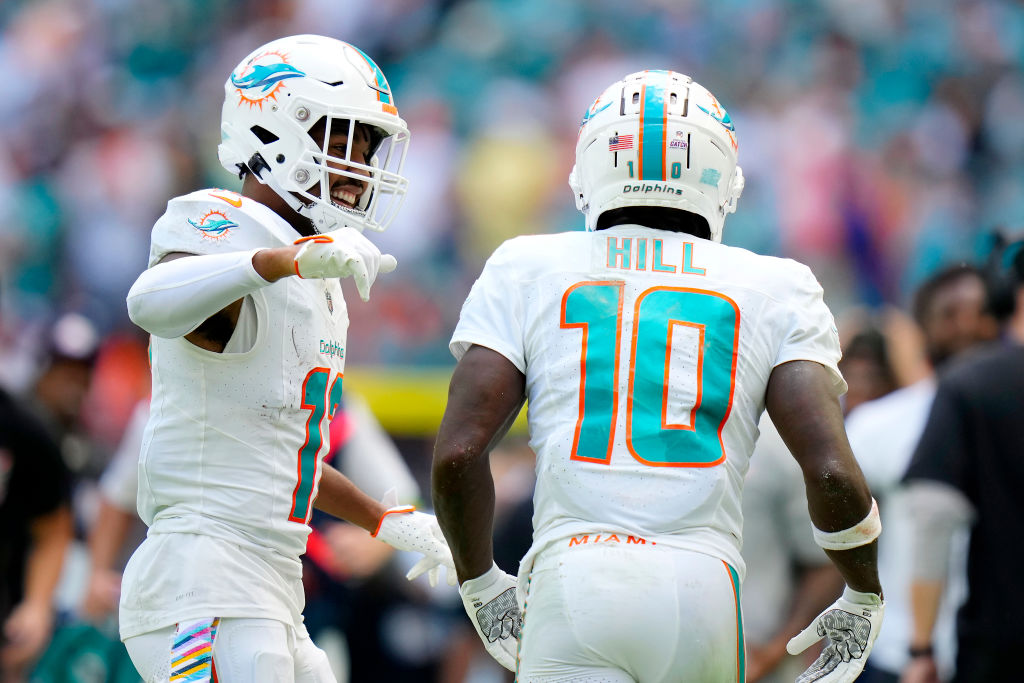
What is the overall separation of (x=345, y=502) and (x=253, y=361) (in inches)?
24.9

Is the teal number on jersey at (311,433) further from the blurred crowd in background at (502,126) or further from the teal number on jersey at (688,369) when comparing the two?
the blurred crowd in background at (502,126)

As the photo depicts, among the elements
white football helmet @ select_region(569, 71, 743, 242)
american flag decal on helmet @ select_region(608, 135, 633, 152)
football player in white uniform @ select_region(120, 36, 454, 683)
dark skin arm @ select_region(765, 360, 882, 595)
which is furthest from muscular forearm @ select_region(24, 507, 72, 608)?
dark skin arm @ select_region(765, 360, 882, 595)

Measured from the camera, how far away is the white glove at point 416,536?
4.00 metres

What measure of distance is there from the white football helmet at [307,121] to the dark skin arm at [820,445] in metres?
1.18

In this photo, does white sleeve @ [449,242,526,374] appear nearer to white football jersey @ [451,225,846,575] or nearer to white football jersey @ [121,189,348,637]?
white football jersey @ [451,225,846,575]

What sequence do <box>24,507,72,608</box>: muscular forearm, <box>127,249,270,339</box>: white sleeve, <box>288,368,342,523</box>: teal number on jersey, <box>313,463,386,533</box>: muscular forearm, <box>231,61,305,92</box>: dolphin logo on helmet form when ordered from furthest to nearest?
<box>24,507,72,608</box>: muscular forearm
<box>313,463,386,533</box>: muscular forearm
<box>231,61,305,92</box>: dolphin logo on helmet
<box>288,368,342,523</box>: teal number on jersey
<box>127,249,270,339</box>: white sleeve

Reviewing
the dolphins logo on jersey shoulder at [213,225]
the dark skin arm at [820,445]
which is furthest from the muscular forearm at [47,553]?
the dark skin arm at [820,445]

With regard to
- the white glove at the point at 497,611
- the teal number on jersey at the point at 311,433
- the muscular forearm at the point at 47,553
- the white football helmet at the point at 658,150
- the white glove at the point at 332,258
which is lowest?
the muscular forearm at the point at 47,553

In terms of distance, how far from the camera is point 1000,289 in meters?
5.39

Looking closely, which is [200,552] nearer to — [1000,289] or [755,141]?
[1000,289]

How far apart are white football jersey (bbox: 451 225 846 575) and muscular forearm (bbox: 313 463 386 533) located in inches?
31.2

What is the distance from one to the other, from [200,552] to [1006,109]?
1032 centimetres

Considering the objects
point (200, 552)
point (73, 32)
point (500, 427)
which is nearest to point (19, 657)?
point (200, 552)

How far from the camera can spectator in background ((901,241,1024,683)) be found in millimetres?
4777
